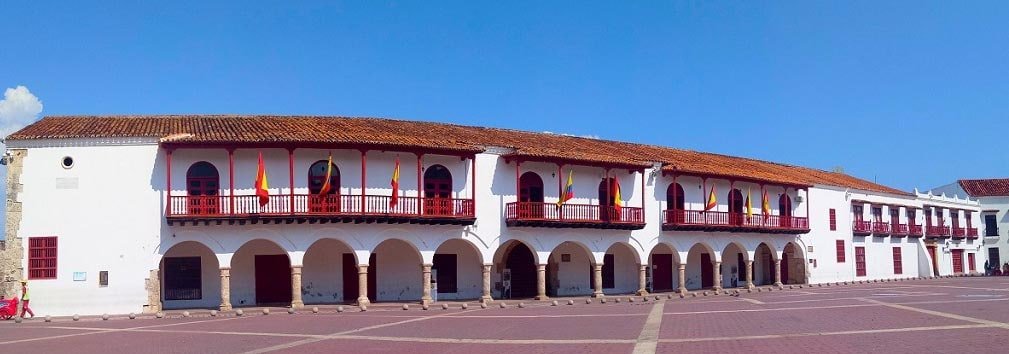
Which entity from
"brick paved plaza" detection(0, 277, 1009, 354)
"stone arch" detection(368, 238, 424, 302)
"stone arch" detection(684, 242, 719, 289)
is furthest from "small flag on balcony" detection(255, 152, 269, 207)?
"stone arch" detection(684, 242, 719, 289)

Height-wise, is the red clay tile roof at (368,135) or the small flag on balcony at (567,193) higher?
the red clay tile roof at (368,135)

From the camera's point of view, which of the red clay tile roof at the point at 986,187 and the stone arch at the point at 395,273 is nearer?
the stone arch at the point at 395,273

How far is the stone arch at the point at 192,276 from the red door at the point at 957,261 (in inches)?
1775

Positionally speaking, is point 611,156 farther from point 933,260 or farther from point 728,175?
point 933,260

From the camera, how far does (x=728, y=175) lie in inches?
1417

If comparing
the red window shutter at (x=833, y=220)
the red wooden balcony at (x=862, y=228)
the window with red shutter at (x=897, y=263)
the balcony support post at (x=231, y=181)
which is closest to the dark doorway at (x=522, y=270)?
the balcony support post at (x=231, y=181)

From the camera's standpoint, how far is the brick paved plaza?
15672mm

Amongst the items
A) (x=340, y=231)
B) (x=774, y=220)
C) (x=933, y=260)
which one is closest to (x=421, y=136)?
(x=340, y=231)

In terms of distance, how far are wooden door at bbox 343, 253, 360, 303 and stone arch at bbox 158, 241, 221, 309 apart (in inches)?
159

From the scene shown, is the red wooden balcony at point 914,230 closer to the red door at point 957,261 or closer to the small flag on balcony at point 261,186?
the red door at point 957,261

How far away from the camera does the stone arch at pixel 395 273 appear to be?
30.0 m

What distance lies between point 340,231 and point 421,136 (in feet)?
15.9

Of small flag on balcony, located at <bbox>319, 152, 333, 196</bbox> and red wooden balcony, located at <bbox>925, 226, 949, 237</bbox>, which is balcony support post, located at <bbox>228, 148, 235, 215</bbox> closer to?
small flag on balcony, located at <bbox>319, 152, 333, 196</bbox>

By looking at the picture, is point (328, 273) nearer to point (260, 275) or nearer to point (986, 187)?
point (260, 275)
